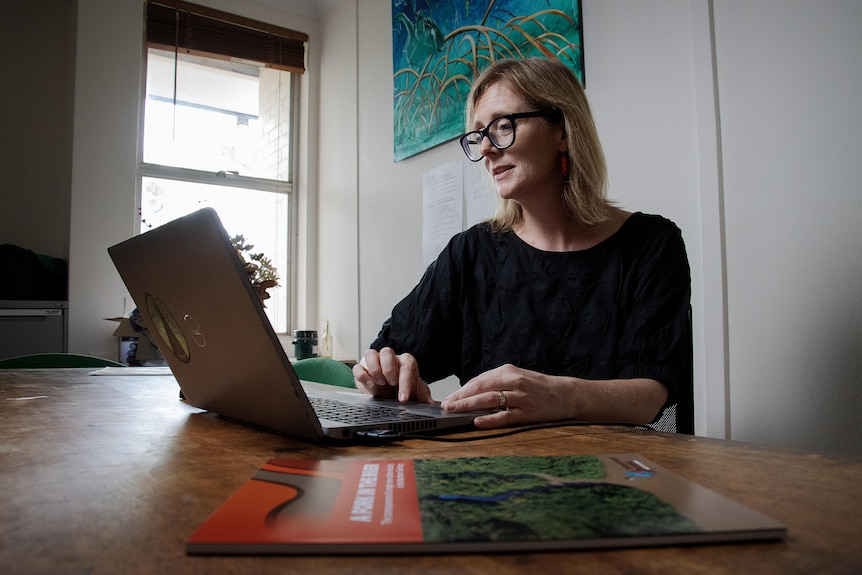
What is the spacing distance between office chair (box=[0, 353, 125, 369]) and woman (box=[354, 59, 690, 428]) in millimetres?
1428

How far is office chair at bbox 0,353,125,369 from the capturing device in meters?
2.17

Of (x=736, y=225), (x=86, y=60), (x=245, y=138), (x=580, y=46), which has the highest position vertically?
(x=86, y=60)

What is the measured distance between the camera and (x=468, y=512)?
0.34 metres

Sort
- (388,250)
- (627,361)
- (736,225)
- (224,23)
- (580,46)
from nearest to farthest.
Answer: (627,361)
(736,225)
(580,46)
(388,250)
(224,23)

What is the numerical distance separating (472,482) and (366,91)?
3.60 metres

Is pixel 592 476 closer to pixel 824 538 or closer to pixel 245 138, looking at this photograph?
pixel 824 538

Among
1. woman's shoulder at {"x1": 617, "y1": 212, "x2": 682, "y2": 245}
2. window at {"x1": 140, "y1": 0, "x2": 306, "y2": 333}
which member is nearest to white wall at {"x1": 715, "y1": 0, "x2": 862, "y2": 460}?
woman's shoulder at {"x1": 617, "y1": 212, "x2": 682, "y2": 245}

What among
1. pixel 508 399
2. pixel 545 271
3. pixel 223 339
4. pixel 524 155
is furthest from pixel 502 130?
pixel 223 339

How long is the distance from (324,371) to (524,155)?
101 cm

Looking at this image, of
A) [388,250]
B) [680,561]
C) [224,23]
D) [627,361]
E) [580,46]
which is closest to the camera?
[680,561]

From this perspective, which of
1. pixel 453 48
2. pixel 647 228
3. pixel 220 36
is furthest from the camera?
pixel 220 36

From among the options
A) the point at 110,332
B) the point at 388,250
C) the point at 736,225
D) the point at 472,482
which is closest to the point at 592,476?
the point at 472,482

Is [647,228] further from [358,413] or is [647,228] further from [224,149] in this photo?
[224,149]

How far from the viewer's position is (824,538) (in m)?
0.32
